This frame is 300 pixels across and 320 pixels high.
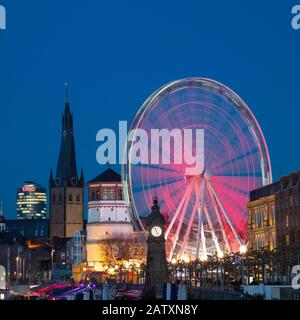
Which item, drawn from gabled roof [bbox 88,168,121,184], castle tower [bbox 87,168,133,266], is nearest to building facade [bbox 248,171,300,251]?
castle tower [bbox 87,168,133,266]

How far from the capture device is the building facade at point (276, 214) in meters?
91.9

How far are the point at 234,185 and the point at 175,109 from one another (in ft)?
23.1

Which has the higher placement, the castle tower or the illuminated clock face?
the castle tower

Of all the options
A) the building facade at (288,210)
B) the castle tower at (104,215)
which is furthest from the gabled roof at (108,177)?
the building facade at (288,210)

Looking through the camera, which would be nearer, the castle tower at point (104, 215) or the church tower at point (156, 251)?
the church tower at point (156, 251)

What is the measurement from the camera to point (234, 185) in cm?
7288

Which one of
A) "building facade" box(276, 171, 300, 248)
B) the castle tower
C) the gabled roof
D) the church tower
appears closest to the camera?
the church tower

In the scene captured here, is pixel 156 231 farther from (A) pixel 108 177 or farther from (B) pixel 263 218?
(A) pixel 108 177

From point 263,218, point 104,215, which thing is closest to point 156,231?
point 263,218

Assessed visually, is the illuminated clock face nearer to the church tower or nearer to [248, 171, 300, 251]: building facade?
the church tower

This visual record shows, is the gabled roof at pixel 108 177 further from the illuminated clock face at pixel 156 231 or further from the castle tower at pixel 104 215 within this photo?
the illuminated clock face at pixel 156 231

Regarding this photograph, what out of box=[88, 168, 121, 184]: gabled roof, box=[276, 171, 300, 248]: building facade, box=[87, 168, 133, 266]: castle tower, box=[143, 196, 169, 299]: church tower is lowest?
box=[143, 196, 169, 299]: church tower

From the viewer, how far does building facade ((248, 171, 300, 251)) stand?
91856 millimetres
